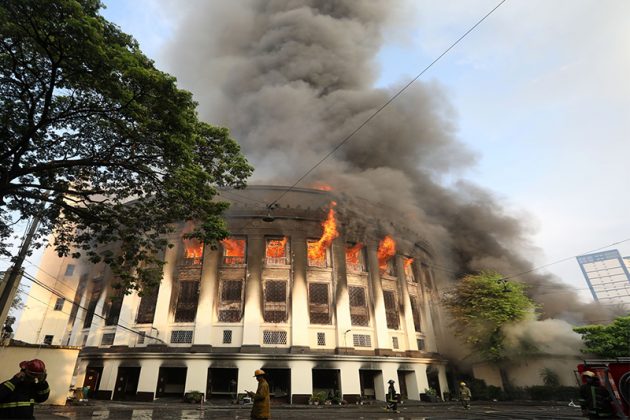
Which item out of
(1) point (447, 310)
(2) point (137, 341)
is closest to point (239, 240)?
(2) point (137, 341)

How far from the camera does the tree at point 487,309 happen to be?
92.6 ft

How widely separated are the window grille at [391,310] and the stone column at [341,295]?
419 centimetres

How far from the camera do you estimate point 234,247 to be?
2838cm

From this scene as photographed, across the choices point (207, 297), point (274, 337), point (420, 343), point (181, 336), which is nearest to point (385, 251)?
point (420, 343)

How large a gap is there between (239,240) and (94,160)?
56.1 ft

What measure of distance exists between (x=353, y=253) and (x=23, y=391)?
27.1 meters

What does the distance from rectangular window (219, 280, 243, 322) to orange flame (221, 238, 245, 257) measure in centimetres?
224

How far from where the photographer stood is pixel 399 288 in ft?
102

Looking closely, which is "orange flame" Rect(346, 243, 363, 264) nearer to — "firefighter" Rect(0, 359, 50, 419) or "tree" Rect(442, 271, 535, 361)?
"tree" Rect(442, 271, 535, 361)

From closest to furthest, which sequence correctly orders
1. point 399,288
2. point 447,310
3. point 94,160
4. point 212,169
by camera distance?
point 94,160 → point 212,169 → point 399,288 → point 447,310

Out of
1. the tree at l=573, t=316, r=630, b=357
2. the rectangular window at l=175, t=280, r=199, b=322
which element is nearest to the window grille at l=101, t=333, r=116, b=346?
the rectangular window at l=175, t=280, r=199, b=322

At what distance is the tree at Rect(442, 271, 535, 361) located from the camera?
2823 centimetres

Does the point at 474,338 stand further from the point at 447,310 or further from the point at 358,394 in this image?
the point at 358,394

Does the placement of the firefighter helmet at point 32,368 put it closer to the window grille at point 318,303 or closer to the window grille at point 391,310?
the window grille at point 318,303
